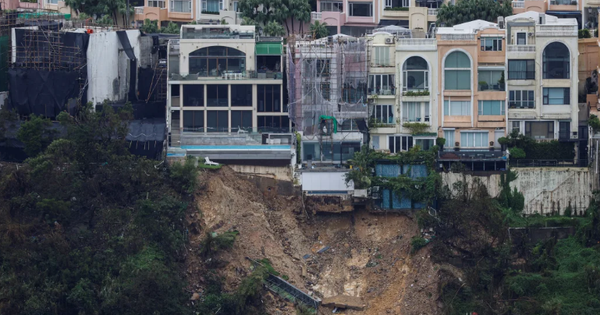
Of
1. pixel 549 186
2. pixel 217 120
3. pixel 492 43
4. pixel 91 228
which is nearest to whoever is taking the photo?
pixel 91 228

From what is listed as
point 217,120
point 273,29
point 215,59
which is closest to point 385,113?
point 217,120

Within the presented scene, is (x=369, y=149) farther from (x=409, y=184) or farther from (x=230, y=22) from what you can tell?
(x=230, y=22)

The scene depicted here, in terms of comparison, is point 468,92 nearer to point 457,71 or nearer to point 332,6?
point 457,71

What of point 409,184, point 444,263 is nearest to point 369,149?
point 409,184

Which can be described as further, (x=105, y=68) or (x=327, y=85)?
(x=105, y=68)

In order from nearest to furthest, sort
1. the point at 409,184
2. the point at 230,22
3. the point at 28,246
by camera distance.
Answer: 1. the point at 28,246
2. the point at 409,184
3. the point at 230,22
